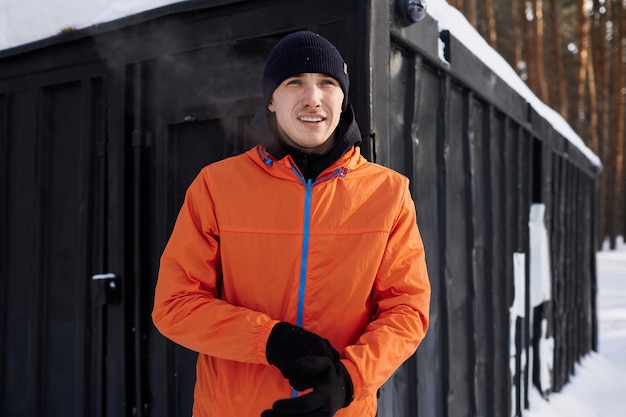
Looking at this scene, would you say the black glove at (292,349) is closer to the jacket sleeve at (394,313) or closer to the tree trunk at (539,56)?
the jacket sleeve at (394,313)

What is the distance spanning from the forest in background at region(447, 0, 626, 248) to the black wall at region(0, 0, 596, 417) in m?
12.0

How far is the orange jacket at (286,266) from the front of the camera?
54.2 inches

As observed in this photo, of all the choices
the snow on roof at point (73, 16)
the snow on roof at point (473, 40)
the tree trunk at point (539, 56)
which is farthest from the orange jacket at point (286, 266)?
the tree trunk at point (539, 56)

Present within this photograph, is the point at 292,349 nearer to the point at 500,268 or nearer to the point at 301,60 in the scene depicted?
the point at 301,60

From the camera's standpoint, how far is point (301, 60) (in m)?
1.44

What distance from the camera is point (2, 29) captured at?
9.66 ft

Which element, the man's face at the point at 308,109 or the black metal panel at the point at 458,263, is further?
the black metal panel at the point at 458,263

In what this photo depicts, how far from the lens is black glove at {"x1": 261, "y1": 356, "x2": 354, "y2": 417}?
1158mm

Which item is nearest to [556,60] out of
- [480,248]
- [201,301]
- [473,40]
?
[473,40]

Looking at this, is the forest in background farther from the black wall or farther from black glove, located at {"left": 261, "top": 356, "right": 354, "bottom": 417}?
black glove, located at {"left": 261, "top": 356, "right": 354, "bottom": 417}

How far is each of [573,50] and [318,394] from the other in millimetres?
25366

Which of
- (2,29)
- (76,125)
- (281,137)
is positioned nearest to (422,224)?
(281,137)

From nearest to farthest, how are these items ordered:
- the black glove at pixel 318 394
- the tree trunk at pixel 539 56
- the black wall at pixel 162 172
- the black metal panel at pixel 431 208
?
the black glove at pixel 318 394
the black wall at pixel 162 172
the black metal panel at pixel 431 208
the tree trunk at pixel 539 56

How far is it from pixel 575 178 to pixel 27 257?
5.50 metres
